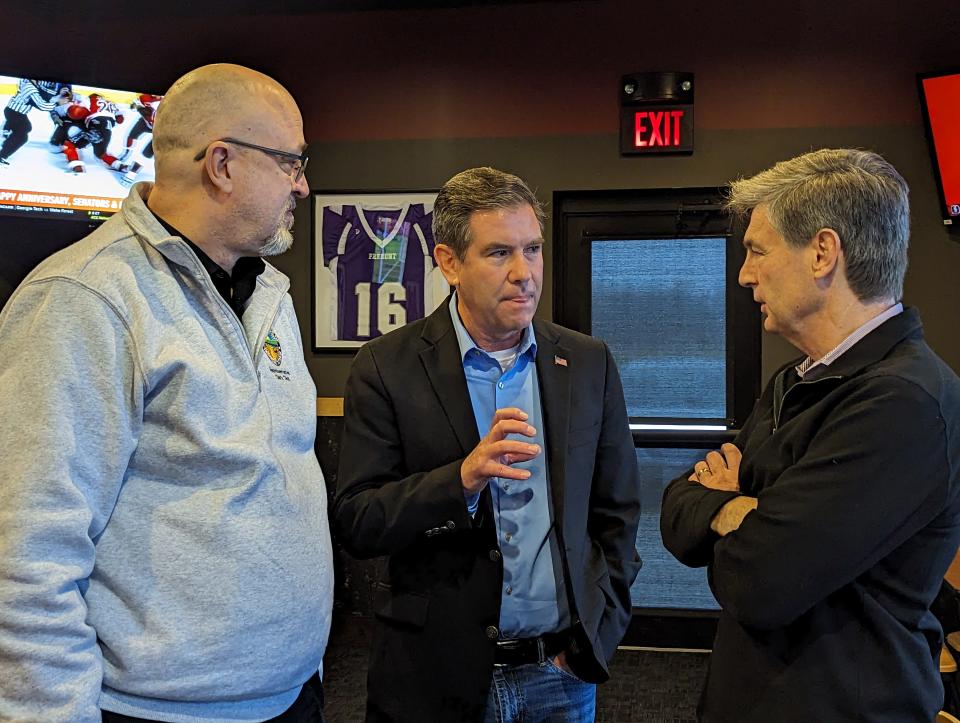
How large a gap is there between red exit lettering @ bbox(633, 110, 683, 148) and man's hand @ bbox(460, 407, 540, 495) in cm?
342

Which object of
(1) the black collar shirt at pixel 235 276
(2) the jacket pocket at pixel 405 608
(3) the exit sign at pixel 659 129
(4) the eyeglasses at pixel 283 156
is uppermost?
(3) the exit sign at pixel 659 129

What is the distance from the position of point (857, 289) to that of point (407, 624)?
1099mm

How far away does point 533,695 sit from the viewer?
184cm

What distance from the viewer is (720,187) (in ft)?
15.5

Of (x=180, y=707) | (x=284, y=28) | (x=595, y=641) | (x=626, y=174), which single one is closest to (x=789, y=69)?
(x=626, y=174)

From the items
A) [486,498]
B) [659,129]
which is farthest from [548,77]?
[486,498]

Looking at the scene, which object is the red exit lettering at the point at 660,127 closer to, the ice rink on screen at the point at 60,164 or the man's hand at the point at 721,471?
the ice rink on screen at the point at 60,164

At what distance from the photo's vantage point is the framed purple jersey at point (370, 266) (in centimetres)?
498

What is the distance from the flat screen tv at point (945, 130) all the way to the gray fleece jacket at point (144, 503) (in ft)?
13.4

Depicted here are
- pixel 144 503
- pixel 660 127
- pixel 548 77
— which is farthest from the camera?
pixel 548 77

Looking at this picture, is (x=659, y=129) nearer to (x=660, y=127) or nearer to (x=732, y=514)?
(x=660, y=127)

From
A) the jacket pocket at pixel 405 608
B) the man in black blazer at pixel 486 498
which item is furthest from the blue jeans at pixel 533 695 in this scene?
the jacket pocket at pixel 405 608

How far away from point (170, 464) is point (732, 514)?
959mm

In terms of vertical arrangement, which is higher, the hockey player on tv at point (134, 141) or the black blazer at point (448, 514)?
the hockey player on tv at point (134, 141)
